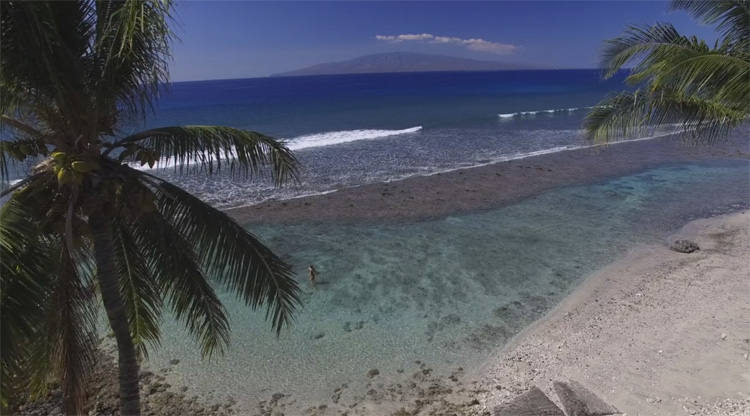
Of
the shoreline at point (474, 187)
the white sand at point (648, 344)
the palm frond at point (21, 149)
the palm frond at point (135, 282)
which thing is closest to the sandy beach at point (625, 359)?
the white sand at point (648, 344)

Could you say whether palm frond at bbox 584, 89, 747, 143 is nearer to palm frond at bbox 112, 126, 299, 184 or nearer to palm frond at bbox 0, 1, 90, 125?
palm frond at bbox 112, 126, 299, 184

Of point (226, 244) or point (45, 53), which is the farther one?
point (226, 244)

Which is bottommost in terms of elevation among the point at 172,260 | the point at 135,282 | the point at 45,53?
the point at 135,282

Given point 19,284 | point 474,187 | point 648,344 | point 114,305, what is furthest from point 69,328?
point 474,187

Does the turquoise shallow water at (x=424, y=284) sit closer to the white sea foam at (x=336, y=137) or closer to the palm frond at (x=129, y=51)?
the palm frond at (x=129, y=51)

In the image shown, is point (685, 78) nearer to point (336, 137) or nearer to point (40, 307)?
point (40, 307)
